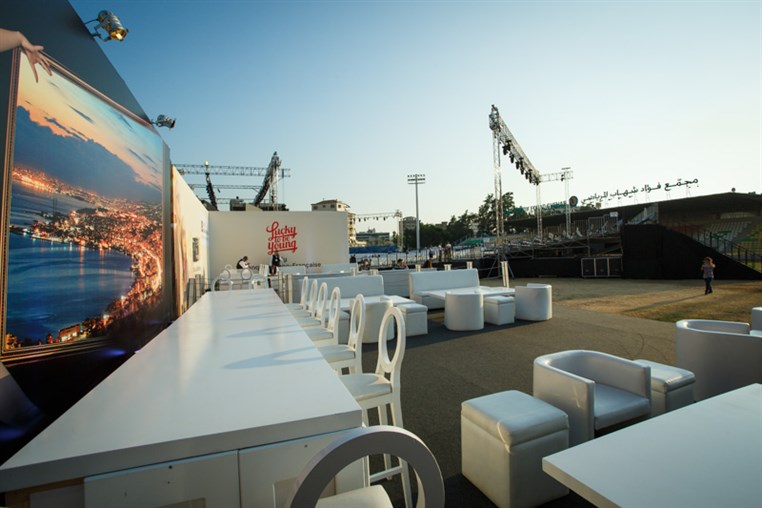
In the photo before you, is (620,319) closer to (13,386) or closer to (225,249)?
(13,386)

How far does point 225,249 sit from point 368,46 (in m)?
11.0

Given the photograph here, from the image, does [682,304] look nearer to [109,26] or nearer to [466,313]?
[466,313]

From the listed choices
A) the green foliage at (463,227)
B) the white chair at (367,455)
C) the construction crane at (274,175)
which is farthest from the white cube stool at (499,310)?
the green foliage at (463,227)

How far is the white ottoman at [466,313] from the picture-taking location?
559 centimetres

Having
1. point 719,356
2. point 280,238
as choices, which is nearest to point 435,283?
point 719,356

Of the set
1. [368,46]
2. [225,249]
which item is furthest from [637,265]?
[225,249]

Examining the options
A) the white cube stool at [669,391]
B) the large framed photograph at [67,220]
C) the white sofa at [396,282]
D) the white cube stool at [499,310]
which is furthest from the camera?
the white sofa at [396,282]

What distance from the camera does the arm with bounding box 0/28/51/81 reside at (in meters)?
1.63

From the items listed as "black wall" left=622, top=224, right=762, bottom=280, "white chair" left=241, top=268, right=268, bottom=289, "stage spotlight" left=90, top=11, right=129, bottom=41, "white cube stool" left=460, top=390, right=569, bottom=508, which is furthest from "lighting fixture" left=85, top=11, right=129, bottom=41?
"black wall" left=622, top=224, right=762, bottom=280

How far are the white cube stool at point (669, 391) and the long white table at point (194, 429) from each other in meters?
2.29

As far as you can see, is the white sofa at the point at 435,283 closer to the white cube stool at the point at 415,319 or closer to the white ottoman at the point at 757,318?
the white cube stool at the point at 415,319

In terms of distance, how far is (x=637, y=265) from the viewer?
14.4 metres

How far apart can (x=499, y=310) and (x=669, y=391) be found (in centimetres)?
370

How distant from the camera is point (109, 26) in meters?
3.08
